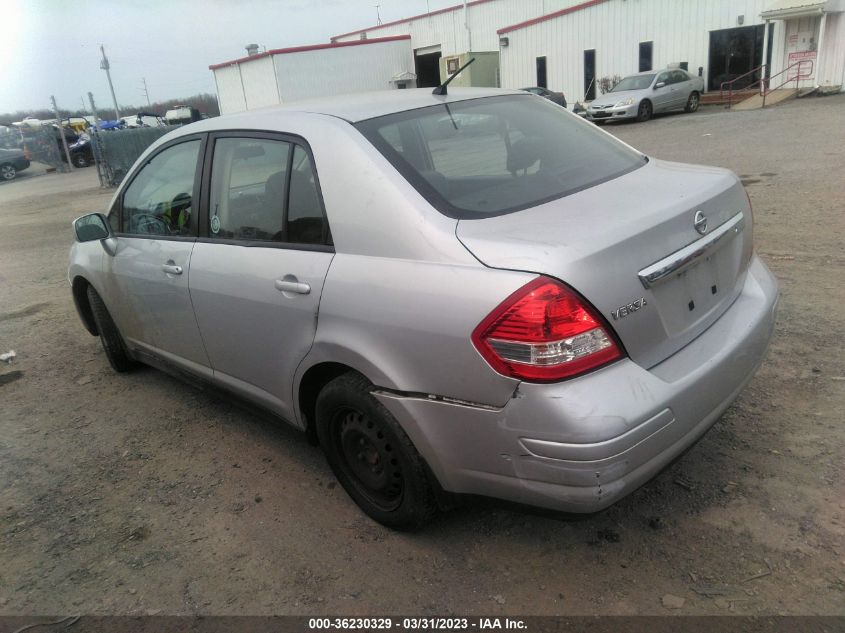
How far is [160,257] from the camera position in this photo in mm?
3469

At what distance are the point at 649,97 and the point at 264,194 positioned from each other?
67.7ft

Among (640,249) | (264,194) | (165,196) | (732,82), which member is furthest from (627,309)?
(732,82)

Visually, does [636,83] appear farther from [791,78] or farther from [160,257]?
[160,257]

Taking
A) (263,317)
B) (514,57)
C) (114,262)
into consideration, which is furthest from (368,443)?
(514,57)

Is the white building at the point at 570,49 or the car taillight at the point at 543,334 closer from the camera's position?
the car taillight at the point at 543,334

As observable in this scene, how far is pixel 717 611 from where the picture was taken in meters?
2.15

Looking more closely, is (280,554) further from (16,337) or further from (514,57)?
(514,57)

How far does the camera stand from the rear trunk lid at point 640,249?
203 centimetres

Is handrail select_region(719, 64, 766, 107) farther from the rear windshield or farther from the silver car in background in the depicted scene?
the rear windshield

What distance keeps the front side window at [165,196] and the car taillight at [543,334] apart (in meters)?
1.95

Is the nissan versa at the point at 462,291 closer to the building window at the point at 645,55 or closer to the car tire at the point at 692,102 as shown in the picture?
the car tire at the point at 692,102

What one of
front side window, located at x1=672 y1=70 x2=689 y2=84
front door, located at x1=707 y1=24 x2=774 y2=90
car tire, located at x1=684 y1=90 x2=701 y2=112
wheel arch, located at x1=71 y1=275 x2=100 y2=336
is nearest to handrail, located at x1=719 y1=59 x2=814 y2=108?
front door, located at x1=707 y1=24 x2=774 y2=90

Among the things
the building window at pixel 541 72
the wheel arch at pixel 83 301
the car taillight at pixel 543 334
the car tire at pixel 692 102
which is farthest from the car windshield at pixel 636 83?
the car taillight at pixel 543 334


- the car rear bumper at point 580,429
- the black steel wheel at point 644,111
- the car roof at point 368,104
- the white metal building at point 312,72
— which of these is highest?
the white metal building at point 312,72
